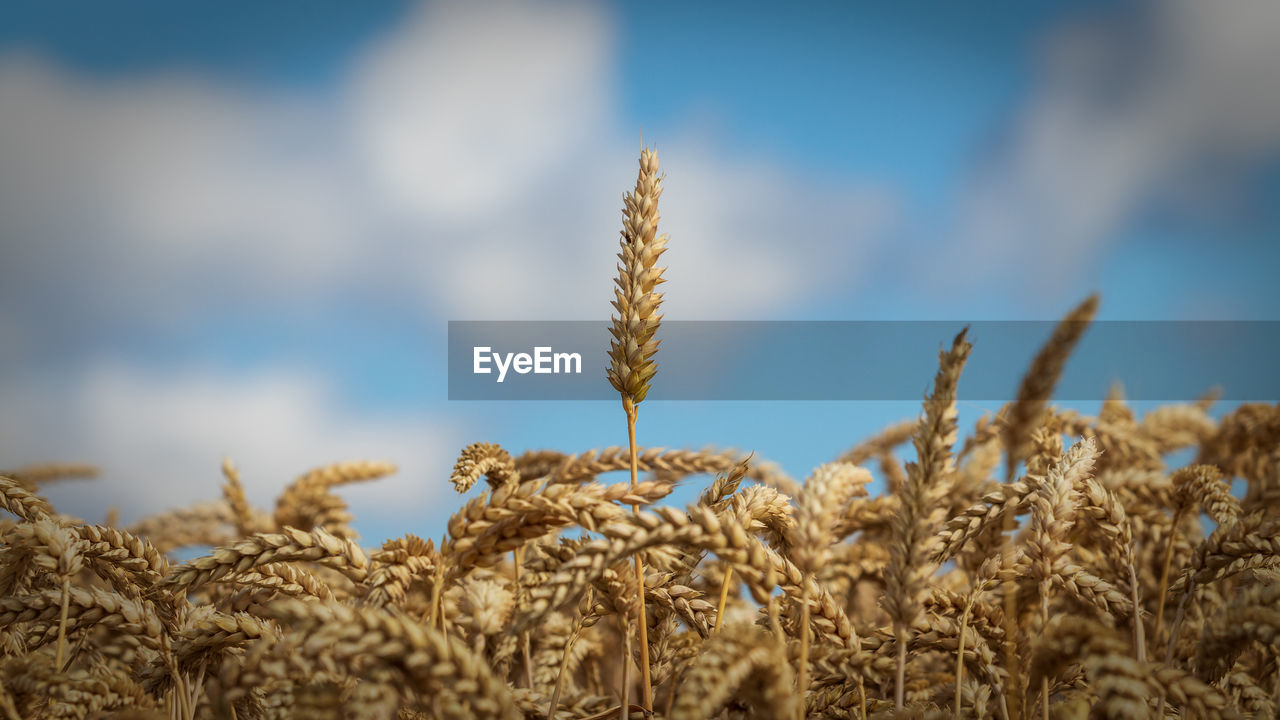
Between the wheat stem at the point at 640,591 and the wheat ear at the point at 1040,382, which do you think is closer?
the wheat ear at the point at 1040,382

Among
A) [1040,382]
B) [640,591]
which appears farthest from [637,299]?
[1040,382]

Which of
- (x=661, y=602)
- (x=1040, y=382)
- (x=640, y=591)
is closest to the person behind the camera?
(x=1040, y=382)

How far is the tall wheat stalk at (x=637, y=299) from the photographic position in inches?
58.3

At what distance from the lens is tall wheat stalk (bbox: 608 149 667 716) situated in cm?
148

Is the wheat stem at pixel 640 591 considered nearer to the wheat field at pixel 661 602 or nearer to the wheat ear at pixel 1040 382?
the wheat field at pixel 661 602

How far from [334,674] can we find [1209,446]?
4.42 metres

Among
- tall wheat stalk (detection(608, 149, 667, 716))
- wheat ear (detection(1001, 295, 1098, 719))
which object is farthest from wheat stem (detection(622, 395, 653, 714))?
wheat ear (detection(1001, 295, 1098, 719))

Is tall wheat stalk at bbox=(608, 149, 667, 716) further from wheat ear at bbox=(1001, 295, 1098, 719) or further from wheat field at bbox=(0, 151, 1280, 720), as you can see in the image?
wheat ear at bbox=(1001, 295, 1098, 719)

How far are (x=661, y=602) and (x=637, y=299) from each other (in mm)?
655

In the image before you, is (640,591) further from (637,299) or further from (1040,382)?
(1040,382)

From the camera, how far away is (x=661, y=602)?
5.22 ft

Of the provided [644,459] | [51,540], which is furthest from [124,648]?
[644,459]

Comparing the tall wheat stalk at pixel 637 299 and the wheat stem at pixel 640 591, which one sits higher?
the tall wheat stalk at pixel 637 299

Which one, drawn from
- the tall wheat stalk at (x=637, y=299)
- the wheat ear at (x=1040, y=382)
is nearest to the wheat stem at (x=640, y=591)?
the tall wheat stalk at (x=637, y=299)
